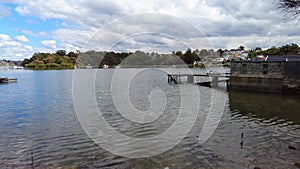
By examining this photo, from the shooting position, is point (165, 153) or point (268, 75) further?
point (268, 75)

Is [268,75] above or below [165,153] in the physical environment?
above

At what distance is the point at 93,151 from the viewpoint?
10977 millimetres

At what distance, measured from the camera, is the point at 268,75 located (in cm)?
3241

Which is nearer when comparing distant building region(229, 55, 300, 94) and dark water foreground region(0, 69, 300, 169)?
dark water foreground region(0, 69, 300, 169)

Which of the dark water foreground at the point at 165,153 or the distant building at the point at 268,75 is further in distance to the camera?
the distant building at the point at 268,75

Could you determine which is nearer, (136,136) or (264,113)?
(136,136)

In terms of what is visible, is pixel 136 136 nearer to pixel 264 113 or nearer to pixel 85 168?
pixel 85 168

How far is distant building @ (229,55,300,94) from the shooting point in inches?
1164

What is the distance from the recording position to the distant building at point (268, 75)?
2958 centimetres

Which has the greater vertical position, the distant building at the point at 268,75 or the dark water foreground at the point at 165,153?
the distant building at the point at 268,75

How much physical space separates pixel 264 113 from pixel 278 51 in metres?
66.2

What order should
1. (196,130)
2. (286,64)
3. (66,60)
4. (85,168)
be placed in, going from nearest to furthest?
(85,168) → (196,130) → (286,64) → (66,60)

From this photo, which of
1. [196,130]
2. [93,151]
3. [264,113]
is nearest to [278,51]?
[264,113]

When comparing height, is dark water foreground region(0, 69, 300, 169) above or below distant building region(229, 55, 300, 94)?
below
